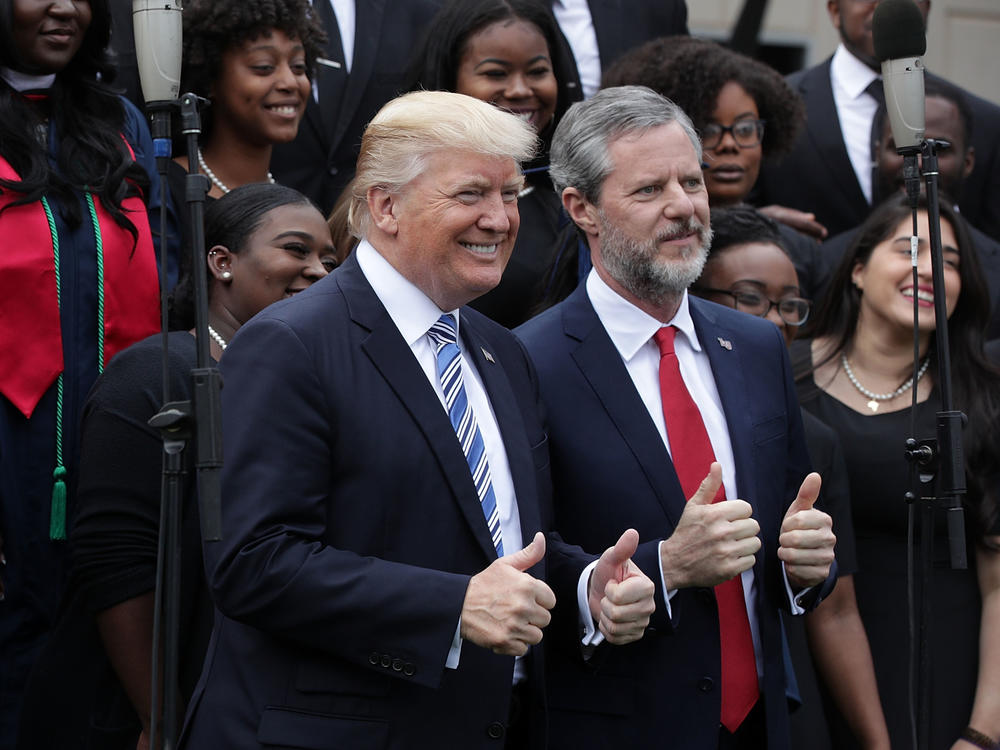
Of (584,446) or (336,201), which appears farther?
(336,201)

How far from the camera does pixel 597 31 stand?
5859 millimetres

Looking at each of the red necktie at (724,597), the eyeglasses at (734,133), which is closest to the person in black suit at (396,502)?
the red necktie at (724,597)

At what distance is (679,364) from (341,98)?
204 centimetres

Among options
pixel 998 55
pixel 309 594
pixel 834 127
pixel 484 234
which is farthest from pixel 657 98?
pixel 998 55

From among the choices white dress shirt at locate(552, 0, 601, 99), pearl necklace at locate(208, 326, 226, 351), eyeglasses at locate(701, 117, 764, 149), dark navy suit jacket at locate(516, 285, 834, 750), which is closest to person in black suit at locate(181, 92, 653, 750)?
Answer: dark navy suit jacket at locate(516, 285, 834, 750)

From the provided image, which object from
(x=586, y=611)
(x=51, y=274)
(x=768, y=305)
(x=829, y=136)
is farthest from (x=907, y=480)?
(x=51, y=274)

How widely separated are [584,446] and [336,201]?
5.75 ft

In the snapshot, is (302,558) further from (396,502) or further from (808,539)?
(808,539)

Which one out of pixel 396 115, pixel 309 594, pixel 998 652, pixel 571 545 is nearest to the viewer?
pixel 309 594

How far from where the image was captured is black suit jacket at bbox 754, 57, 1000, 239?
6.10 metres

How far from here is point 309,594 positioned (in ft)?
8.98

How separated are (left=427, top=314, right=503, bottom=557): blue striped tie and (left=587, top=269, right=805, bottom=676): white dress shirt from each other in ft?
2.09

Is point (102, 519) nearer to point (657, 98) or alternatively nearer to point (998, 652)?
point (657, 98)

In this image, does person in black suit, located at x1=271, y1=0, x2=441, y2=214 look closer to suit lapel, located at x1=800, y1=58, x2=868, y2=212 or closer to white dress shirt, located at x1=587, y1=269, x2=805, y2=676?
white dress shirt, located at x1=587, y1=269, x2=805, y2=676
